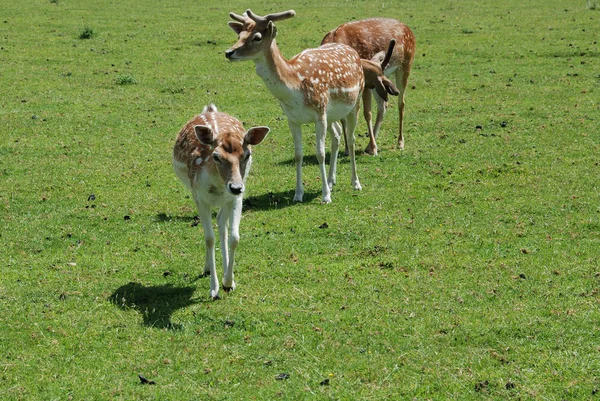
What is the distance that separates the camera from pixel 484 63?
70.3 feet

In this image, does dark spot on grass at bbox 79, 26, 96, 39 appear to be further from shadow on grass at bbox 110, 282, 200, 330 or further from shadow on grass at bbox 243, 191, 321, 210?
shadow on grass at bbox 110, 282, 200, 330

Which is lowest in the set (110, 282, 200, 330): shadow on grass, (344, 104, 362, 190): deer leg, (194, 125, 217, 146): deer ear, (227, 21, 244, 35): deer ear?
(344, 104, 362, 190): deer leg

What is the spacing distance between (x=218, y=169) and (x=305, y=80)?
4.03 meters

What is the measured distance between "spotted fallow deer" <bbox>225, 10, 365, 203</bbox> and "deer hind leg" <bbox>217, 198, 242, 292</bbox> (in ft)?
10.3

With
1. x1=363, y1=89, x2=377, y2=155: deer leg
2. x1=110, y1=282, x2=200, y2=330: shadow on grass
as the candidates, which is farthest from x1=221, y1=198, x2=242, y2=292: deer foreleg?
x1=363, y1=89, x2=377, y2=155: deer leg

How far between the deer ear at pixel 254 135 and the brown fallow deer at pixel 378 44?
244 inches

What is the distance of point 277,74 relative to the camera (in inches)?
444

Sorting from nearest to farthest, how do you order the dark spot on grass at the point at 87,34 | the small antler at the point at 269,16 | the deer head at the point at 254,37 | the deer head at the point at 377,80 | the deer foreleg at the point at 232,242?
the deer foreleg at the point at 232,242 < the deer head at the point at 254,37 < the small antler at the point at 269,16 < the deer head at the point at 377,80 < the dark spot on grass at the point at 87,34

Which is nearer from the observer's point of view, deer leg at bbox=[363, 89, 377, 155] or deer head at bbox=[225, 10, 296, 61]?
deer head at bbox=[225, 10, 296, 61]

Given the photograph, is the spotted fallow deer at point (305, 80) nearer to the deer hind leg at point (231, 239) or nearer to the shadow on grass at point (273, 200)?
the shadow on grass at point (273, 200)

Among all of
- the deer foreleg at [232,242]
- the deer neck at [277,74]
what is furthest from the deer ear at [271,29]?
the deer foreleg at [232,242]

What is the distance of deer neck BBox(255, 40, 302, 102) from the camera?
36.9 feet

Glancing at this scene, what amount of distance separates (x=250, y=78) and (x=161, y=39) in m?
4.70

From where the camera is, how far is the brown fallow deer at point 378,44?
47.3 feet
